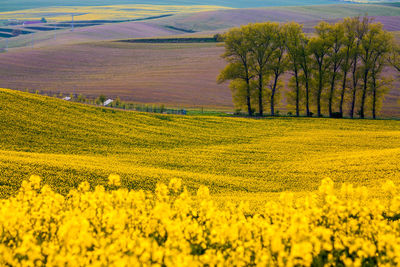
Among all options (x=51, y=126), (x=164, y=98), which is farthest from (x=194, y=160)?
(x=164, y=98)

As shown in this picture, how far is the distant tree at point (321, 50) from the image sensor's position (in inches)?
2405

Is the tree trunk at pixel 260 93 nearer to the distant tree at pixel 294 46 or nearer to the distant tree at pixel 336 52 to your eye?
the distant tree at pixel 294 46

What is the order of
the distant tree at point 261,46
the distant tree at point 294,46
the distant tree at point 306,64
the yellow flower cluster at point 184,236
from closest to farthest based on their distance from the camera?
the yellow flower cluster at point 184,236 < the distant tree at point 306,64 < the distant tree at point 294,46 < the distant tree at point 261,46

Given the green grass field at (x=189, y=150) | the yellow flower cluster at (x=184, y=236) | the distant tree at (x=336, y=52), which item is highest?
the distant tree at (x=336, y=52)

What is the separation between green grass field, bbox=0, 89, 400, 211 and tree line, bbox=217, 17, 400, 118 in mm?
9671

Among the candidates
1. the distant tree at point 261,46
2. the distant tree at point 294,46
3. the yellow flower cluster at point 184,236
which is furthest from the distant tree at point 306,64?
the yellow flower cluster at point 184,236

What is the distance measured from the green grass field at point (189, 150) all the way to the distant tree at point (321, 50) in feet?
28.7

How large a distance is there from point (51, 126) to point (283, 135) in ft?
76.5

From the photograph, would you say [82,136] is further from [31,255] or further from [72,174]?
[31,255]

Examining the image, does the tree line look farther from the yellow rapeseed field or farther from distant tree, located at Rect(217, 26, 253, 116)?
the yellow rapeseed field

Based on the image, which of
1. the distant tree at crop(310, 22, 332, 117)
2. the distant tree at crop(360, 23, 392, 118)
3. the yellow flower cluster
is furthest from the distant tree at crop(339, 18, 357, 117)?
the yellow flower cluster

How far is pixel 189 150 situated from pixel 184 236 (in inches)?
1001

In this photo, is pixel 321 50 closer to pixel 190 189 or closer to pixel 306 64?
pixel 306 64

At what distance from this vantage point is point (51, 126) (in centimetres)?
3797
